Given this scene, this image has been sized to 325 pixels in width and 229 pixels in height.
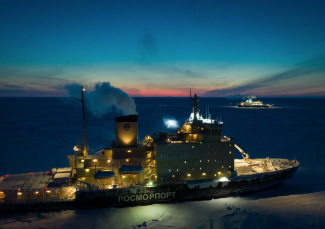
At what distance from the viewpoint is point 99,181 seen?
55.4ft

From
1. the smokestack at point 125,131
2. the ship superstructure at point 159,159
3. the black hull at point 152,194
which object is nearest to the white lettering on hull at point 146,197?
the black hull at point 152,194

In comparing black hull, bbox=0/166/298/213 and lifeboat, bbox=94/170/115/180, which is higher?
lifeboat, bbox=94/170/115/180

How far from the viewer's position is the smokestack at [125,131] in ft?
62.3

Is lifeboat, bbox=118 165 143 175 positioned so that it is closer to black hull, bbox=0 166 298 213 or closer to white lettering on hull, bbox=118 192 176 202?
black hull, bbox=0 166 298 213

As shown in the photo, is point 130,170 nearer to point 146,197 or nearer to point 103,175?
point 103,175

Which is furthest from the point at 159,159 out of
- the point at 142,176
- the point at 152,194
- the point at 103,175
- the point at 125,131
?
the point at 103,175

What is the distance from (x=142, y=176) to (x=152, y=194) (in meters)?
1.75

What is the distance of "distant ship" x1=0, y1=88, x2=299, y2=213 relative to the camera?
52.1 ft

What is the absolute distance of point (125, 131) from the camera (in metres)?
19.1

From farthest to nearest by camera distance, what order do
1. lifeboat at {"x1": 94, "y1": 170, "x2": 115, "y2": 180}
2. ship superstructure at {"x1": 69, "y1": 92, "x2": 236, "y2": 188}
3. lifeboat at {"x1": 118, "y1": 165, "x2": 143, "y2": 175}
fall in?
ship superstructure at {"x1": 69, "y1": 92, "x2": 236, "y2": 188} → lifeboat at {"x1": 118, "y1": 165, "x2": 143, "y2": 175} → lifeboat at {"x1": 94, "y1": 170, "x2": 115, "y2": 180}

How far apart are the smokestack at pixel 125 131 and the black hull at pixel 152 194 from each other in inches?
177

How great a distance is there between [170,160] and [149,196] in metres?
3.58

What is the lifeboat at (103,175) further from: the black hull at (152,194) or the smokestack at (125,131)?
the smokestack at (125,131)

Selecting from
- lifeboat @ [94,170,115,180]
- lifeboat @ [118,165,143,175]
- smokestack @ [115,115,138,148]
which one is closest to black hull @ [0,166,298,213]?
lifeboat @ [94,170,115,180]
